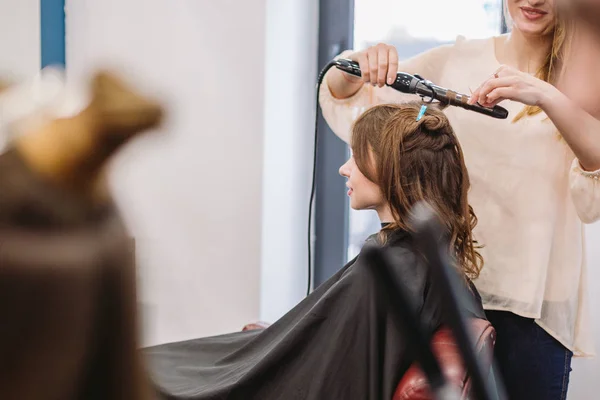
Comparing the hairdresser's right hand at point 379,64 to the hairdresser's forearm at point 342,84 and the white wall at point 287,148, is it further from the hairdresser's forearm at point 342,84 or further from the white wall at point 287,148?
the white wall at point 287,148

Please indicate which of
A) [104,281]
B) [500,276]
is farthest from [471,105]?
[104,281]

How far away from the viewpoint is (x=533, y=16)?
1350mm

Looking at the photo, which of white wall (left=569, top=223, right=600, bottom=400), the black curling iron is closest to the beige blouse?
the black curling iron

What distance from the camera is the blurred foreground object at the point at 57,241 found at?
258 millimetres

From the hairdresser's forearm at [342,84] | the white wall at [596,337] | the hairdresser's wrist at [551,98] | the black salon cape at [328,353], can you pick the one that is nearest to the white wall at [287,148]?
the hairdresser's forearm at [342,84]

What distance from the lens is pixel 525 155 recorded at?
4.71ft

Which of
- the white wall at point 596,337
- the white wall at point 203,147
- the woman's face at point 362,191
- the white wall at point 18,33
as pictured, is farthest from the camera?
the white wall at point 203,147

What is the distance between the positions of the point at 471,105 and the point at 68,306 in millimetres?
1181

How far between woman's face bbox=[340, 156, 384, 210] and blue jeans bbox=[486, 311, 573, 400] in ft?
1.29

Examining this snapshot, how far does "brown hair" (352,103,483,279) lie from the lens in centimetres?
146

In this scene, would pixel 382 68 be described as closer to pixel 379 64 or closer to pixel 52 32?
pixel 379 64

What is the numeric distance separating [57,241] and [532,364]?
4.37 ft

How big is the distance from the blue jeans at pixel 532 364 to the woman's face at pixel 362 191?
39 centimetres

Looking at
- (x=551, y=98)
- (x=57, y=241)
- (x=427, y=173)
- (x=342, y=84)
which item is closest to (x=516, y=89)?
(x=551, y=98)
